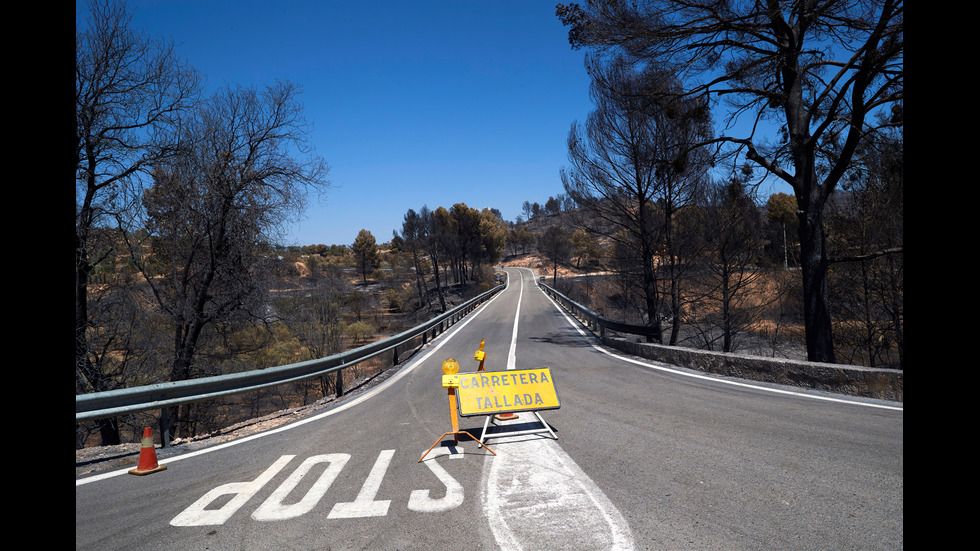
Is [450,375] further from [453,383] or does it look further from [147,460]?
[147,460]

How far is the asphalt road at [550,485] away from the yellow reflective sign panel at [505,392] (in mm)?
369

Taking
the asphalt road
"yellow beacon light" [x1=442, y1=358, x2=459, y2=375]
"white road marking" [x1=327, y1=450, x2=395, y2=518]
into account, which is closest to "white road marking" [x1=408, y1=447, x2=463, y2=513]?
the asphalt road

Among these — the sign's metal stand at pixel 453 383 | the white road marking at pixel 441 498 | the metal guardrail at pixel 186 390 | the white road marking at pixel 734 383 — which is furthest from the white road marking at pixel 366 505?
the white road marking at pixel 734 383

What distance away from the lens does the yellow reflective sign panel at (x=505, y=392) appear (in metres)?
5.71

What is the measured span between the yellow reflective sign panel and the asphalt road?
0.37m

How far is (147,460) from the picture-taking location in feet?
16.4

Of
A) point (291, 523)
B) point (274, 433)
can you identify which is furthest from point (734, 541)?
point (274, 433)

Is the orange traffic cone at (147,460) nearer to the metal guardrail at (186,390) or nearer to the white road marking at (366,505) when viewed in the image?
the metal guardrail at (186,390)

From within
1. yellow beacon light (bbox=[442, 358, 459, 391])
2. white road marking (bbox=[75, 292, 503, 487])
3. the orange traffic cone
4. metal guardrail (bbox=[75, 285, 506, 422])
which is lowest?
white road marking (bbox=[75, 292, 503, 487])

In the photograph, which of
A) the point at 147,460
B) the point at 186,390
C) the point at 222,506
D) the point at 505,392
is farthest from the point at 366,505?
the point at 186,390

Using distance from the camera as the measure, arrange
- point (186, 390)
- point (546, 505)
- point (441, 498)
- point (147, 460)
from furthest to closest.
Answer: point (186, 390)
point (147, 460)
point (441, 498)
point (546, 505)

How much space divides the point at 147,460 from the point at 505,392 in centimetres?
383

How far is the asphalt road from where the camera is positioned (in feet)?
10.8

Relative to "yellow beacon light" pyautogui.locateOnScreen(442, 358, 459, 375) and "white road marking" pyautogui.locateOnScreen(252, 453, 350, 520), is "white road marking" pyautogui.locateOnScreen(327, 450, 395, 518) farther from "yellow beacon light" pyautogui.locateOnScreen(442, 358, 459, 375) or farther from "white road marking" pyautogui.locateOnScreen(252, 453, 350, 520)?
"yellow beacon light" pyautogui.locateOnScreen(442, 358, 459, 375)
